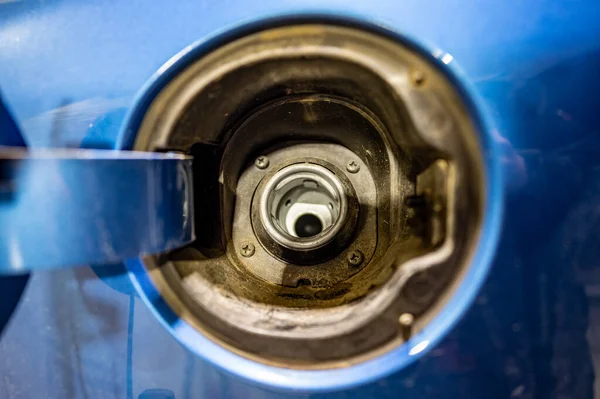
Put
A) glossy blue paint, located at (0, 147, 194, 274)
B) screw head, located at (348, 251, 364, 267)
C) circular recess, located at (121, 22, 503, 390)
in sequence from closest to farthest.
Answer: glossy blue paint, located at (0, 147, 194, 274) < circular recess, located at (121, 22, 503, 390) < screw head, located at (348, 251, 364, 267)

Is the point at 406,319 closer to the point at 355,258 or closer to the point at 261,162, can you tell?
the point at 355,258

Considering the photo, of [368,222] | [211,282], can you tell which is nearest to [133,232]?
[211,282]

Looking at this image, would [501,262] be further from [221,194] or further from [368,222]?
[221,194]

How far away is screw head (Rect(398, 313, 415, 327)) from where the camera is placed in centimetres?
50

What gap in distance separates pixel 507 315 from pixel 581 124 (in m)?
0.24

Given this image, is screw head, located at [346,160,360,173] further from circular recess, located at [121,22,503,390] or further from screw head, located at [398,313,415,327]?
screw head, located at [398,313,415,327]

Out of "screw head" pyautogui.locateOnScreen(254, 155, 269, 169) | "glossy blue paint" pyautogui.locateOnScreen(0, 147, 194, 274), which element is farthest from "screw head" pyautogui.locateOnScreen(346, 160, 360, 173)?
"glossy blue paint" pyautogui.locateOnScreen(0, 147, 194, 274)

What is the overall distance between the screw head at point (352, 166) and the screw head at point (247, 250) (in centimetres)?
20

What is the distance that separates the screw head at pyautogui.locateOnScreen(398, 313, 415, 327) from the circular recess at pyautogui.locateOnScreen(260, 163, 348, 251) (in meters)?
0.24

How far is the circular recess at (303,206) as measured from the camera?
29.1 inches

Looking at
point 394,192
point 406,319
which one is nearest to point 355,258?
point 394,192

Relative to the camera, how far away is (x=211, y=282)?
0.59 m

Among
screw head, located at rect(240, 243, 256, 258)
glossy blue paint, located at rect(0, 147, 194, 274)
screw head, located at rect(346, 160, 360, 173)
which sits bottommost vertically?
screw head, located at rect(240, 243, 256, 258)

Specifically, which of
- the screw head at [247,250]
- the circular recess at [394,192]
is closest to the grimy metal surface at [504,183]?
the circular recess at [394,192]
